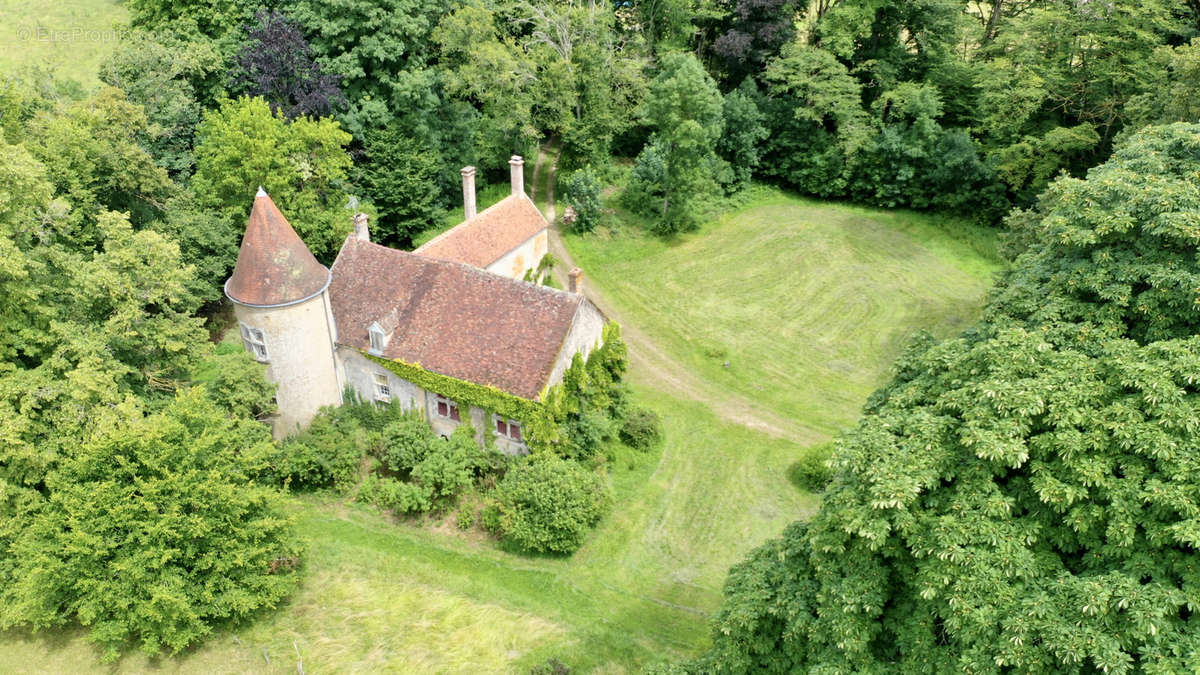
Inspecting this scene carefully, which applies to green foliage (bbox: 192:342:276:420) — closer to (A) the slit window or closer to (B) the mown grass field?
(B) the mown grass field

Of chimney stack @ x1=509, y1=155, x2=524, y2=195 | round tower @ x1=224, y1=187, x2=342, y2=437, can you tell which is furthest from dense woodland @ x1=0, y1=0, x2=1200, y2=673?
chimney stack @ x1=509, y1=155, x2=524, y2=195

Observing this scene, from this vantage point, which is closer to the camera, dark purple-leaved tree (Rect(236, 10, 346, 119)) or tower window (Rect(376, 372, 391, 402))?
tower window (Rect(376, 372, 391, 402))

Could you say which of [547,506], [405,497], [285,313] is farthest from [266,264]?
[547,506]

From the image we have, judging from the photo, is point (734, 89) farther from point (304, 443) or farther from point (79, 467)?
point (79, 467)

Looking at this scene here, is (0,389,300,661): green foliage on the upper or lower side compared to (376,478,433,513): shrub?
upper

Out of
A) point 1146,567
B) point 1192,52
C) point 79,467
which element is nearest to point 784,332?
point 1192,52

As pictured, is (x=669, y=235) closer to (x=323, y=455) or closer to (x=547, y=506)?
(x=547, y=506)
